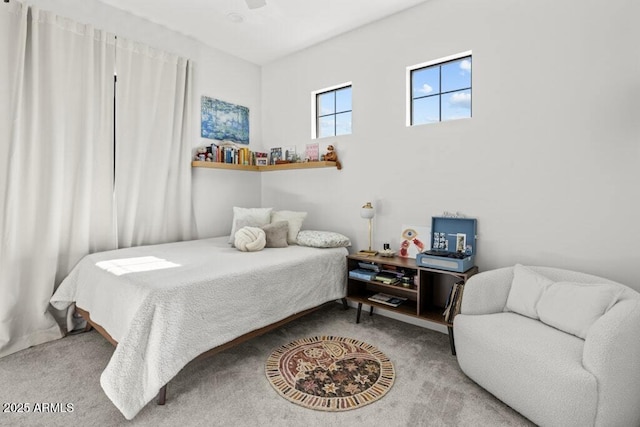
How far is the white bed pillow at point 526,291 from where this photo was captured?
192cm

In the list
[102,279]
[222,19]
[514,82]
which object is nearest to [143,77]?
[222,19]

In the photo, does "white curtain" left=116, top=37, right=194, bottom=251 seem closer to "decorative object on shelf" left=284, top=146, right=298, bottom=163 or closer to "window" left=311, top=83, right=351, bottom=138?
"decorative object on shelf" left=284, top=146, right=298, bottom=163

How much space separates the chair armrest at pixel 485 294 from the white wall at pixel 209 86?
279 cm

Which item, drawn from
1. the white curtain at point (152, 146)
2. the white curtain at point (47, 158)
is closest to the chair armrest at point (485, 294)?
the white curtain at point (152, 146)

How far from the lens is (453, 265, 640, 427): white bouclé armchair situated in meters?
1.39

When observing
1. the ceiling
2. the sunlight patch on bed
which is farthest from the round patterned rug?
the ceiling

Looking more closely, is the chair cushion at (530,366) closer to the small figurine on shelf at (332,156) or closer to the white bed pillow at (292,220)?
the white bed pillow at (292,220)

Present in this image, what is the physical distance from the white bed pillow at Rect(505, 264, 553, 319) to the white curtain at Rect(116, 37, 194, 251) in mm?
3005

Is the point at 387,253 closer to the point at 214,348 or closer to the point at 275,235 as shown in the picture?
the point at 275,235

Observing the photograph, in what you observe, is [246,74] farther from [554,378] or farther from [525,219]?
[554,378]

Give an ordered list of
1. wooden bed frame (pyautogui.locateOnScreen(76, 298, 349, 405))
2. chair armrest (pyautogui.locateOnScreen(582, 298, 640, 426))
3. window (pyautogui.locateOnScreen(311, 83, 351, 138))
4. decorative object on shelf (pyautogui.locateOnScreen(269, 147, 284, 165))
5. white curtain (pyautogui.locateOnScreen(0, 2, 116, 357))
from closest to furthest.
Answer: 1. chair armrest (pyautogui.locateOnScreen(582, 298, 640, 426))
2. wooden bed frame (pyautogui.locateOnScreen(76, 298, 349, 405))
3. white curtain (pyautogui.locateOnScreen(0, 2, 116, 357))
4. window (pyautogui.locateOnScreen(311, 83, 351, 138))
5. decorative object on shelf (pyautogui.locateOnScreen(269, 147, 284, 165))

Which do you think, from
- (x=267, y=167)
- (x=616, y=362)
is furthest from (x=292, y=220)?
(x=616, y=362)

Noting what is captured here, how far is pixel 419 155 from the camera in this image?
9.46 ft

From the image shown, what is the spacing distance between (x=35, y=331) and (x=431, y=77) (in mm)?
3866
